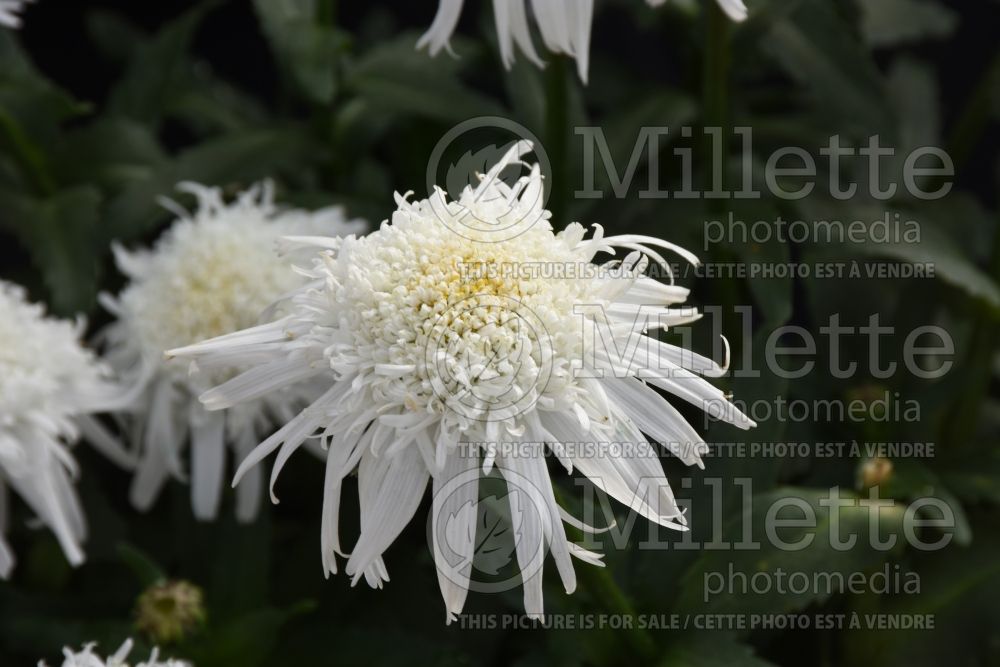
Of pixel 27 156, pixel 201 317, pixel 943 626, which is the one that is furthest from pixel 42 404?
pixel 943 626

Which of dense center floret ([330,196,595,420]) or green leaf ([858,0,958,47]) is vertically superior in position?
green leaf ([858,0,958,47])

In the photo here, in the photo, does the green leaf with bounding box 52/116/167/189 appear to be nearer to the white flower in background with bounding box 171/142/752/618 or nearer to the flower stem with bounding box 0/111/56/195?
the flower stem with bounding box 0/111/56/195

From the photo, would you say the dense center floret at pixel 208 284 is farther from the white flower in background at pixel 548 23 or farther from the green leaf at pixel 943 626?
the green leaf at pixel 943 626

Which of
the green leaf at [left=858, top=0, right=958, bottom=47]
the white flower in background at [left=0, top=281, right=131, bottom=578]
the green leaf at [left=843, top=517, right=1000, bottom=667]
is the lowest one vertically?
the green leaf at [left=843, top=517, right=1000, bottom=667]

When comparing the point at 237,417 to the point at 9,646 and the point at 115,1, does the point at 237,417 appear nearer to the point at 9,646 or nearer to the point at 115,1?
the point at 9,646

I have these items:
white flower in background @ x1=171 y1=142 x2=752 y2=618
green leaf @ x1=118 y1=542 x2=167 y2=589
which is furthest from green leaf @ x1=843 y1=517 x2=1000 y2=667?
green leaf @ x1=118 y1=542 x2=167 y2=589

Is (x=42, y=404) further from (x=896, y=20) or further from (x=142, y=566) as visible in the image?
(x=896, y=20)

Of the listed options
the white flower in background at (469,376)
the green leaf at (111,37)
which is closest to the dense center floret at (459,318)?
the white flower in background at (469,376)

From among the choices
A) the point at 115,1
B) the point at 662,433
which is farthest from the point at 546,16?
the point at 115,1
